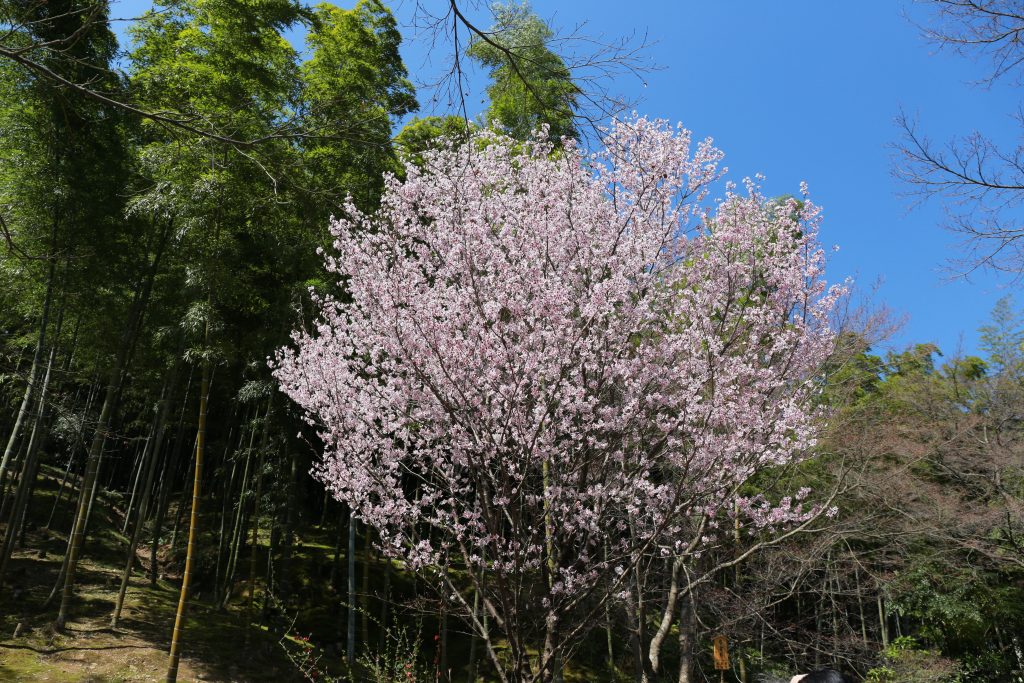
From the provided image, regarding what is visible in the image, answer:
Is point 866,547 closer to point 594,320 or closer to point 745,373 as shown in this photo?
point 745,373

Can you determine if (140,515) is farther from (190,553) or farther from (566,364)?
(566,364)

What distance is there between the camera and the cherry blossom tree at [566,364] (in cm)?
468

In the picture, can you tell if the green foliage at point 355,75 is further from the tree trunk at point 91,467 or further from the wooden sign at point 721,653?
the wooden sign at point 721,653

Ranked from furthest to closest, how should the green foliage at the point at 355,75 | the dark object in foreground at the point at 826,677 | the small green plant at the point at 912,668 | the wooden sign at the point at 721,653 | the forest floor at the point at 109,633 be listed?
the small green plant at the point at 912,668 < the green foliage at the point at 355,75 < the forest floor at the point at 109,633 < the wooden sign at the point at 721,653 < the dark object in foreground at the point at 826,677

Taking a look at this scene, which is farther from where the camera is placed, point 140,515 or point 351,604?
point 140,515

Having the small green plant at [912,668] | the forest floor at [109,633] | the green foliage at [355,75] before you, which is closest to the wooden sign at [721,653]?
the forest floor at [109,633]

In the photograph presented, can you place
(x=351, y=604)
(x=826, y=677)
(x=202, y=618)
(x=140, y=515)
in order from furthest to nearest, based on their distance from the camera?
(x=202, y=618), (x=140, y=515), (x=351, y=604), (x=826, y=677)

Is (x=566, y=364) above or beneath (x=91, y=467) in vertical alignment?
above

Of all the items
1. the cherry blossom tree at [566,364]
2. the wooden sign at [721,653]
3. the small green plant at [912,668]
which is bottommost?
the small green plant at [912,668]

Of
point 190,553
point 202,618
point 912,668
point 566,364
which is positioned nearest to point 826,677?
point 566,364

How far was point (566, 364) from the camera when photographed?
474cm

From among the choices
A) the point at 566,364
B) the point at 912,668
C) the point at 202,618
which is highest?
the point at 566,364

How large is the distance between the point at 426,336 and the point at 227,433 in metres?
11.4

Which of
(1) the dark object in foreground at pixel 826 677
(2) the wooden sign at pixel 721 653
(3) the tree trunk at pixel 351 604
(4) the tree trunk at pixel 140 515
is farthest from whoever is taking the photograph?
(3) the tree trunk at pixel 351 604
